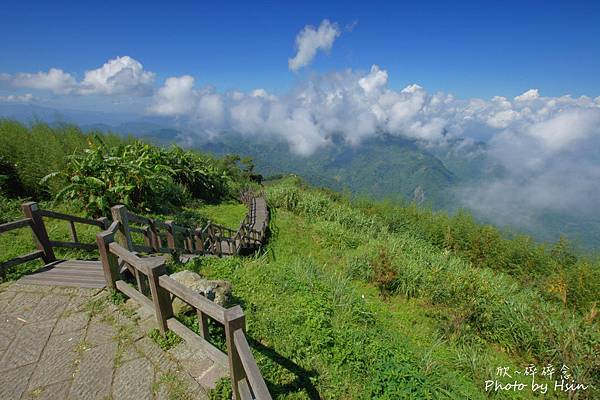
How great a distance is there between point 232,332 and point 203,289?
2.27 metres

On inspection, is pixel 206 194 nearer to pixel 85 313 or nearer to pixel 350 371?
pixel 85 313

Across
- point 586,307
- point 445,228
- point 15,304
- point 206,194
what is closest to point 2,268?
point 15,304

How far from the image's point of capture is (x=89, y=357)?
3.10 m

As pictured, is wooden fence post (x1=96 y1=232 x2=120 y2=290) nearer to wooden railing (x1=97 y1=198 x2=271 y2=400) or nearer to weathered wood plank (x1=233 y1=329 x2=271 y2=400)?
wooden railing (x1=97 y1=198 x2=271 y2=400)

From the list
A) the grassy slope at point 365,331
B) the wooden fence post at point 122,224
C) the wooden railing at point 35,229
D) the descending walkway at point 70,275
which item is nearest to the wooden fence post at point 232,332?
the grassy slope at point 365,331

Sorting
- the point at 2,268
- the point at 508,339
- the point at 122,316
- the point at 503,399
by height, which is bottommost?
the point at 508,339

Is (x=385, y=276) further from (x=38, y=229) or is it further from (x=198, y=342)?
(x=38, y=229)

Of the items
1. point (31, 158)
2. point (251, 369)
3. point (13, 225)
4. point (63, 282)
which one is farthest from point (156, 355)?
point (31, 158)

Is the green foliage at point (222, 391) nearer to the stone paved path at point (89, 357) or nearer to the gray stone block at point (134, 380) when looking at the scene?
the stone paved path at point (89, 357)

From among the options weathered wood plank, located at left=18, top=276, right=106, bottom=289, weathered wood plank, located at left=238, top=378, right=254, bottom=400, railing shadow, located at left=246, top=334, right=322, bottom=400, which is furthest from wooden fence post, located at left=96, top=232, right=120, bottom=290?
weathered wood plank, located at left=238, top=378, right=254, bottom=400

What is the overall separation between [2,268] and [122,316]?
9.00 ft

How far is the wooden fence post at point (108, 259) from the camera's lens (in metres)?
3.85

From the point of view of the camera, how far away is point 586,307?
8633mm

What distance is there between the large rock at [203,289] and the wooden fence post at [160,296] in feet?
2.31
